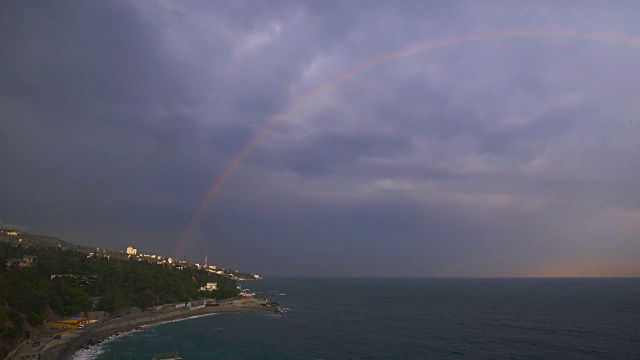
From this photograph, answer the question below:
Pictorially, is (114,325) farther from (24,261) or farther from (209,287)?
(209,287)

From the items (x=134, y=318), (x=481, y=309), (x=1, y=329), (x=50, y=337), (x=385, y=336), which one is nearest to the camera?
(x=1, y=329)

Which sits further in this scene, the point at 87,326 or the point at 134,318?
the point at 134,318

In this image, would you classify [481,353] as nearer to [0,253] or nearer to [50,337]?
[50,337]

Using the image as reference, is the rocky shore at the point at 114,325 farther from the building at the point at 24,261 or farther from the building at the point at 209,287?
the building at the point at 24,261

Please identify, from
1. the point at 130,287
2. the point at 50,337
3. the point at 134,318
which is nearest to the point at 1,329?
the point at 50,337

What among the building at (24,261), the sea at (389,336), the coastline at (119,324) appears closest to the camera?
the coastline at (119,324)

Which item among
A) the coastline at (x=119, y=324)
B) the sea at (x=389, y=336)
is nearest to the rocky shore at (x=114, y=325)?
the coastline at (x=119, y=324)

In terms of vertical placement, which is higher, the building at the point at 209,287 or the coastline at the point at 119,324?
the building at the point at 209,287
